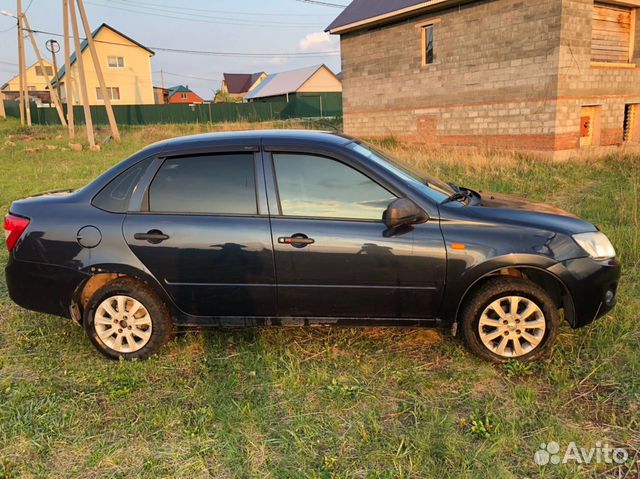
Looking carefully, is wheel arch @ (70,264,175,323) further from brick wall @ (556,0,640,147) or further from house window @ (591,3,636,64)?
house window @ (591,3,636,64)

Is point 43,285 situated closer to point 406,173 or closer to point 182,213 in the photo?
point 182,213

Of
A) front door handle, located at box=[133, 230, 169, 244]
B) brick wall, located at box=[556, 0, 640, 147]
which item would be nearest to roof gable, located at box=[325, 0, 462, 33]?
brick wall, located at box=[556, 0, 640, 147]

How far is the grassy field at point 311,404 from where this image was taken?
2.64m

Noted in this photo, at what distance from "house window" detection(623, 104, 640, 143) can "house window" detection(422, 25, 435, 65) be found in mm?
6664

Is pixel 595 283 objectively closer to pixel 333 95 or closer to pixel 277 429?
pixel 277 429

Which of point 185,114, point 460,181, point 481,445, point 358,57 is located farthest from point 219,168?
point 185,114

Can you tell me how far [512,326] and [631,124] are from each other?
1659 cm

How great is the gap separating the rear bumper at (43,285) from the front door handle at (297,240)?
4.95ft

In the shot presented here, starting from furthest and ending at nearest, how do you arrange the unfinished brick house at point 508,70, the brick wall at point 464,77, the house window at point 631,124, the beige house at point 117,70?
the beige house at point 117,70, the house window at point 631,124, the brick wall at point 464,77, the unfinished brick house at point 508,70

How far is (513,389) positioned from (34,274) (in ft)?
11.5

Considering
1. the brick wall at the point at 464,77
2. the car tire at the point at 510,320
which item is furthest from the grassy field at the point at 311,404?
the brick wall at the point at 464,77

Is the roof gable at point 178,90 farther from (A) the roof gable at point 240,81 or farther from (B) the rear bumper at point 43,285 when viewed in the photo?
(B) the rear bumper at point 43,285

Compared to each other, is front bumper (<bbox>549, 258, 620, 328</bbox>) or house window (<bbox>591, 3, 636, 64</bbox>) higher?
house window (<bbox>591, 3, 636, 64</bbox>)

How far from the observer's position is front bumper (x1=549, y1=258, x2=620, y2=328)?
11.1ft
